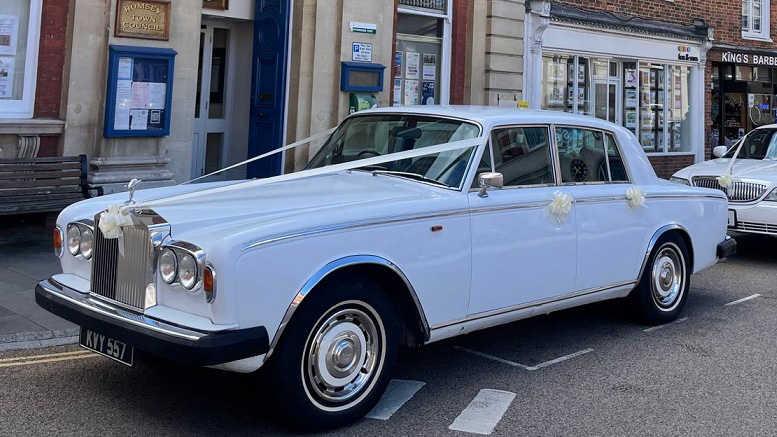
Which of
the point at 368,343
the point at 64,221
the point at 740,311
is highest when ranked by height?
the point at 64,221

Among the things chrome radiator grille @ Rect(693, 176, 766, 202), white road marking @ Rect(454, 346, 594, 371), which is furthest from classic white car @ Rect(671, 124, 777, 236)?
white road marking @ Rect(454, 346, 594, 371)

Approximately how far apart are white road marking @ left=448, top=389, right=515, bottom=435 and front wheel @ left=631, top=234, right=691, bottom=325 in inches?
80.8

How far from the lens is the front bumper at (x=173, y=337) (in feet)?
11.8

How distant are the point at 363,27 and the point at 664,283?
24.3ft

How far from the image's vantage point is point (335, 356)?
4086 millimetres

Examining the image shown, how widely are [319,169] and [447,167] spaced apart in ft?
3.00

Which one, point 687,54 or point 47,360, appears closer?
point 47,360

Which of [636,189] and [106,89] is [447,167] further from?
[106,89]

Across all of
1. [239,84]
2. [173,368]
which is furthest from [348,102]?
[173,368]

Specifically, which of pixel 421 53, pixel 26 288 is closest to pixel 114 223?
pixel 26 288

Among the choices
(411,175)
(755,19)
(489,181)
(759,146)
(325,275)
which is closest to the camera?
(325,275)

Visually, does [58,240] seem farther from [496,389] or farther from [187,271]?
[496,389]

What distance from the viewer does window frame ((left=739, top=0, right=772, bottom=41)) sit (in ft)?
65.5

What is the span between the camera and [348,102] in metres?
12.4
